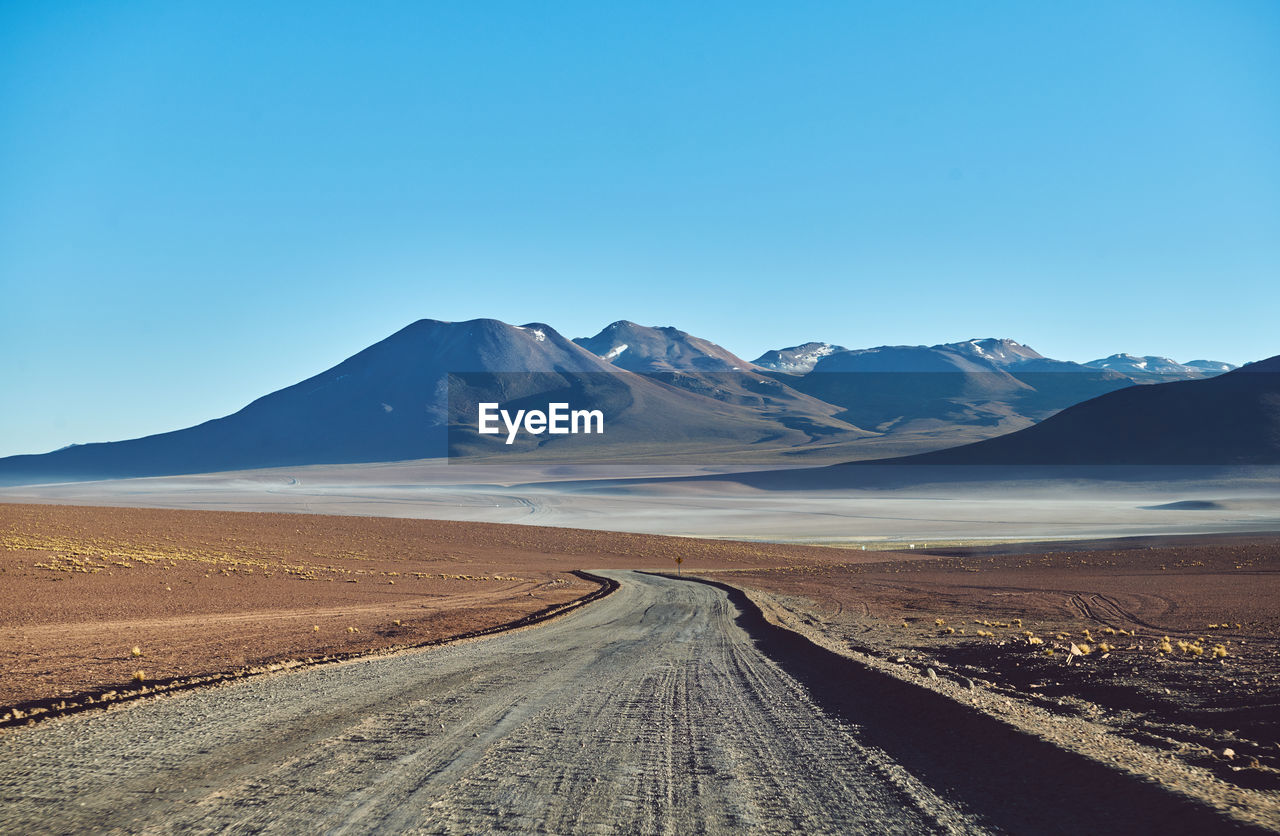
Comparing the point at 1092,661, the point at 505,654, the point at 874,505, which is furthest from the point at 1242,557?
the point at 874,505

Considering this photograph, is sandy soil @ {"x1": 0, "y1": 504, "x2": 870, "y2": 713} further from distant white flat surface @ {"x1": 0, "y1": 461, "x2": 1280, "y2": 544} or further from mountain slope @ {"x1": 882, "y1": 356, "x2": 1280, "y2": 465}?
mountain slope @ {"x1": 882, "y1": 356, "x2": 1280, "y2": 465}

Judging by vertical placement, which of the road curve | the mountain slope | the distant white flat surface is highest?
the mountain slope

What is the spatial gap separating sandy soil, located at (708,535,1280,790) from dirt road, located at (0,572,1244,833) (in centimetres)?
244

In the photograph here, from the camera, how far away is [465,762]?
241 inches

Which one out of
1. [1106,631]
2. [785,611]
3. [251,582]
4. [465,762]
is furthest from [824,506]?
[465,762]

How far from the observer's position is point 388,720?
300 inches

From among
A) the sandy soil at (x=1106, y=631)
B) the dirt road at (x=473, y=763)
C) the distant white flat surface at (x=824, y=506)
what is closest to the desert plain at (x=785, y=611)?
the sandy soil at (x=1106, y=631)

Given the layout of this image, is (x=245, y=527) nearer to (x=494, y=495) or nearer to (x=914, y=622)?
(x=914, y=622)

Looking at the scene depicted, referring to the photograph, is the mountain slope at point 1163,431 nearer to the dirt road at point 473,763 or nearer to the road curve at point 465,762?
the road curve at point 465,762

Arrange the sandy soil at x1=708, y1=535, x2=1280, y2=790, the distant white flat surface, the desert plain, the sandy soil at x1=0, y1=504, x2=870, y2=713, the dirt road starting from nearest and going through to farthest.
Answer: the dirt road → the sandy soil at x1=708, y1=535, x2=1280, y2=790 → the desert plain → the sandy soil at x1=0, y1=504, x2=870, y2=713 → the distant white flat surface

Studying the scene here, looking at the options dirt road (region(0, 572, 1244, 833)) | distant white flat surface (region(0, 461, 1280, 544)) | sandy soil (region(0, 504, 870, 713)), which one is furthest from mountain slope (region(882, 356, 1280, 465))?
dirt road (region(0, 572, 1244, 833))

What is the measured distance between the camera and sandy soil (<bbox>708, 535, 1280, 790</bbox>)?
728 cm

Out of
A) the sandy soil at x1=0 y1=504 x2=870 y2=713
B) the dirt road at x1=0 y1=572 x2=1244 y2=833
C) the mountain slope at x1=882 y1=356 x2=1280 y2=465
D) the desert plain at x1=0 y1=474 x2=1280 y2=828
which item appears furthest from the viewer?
the mountain slope at x1=882 y1=356 x2=1280 y2=465

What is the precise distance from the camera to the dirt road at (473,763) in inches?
194
